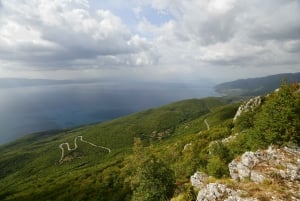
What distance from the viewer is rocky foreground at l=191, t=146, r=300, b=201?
2967cm

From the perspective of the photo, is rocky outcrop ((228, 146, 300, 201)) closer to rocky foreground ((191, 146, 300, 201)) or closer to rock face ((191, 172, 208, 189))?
rocky foreground ((191, 146, 300, 201))

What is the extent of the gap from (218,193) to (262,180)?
6.53 meters

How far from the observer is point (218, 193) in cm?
3209

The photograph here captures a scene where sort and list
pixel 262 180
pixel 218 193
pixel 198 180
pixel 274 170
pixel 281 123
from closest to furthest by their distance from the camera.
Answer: pixel 218 193 < pixel 262 180 < pixel 274 170 < pixel 281 123 < pixel 198 180

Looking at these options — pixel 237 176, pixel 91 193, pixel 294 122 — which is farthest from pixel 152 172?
pixel 91 193

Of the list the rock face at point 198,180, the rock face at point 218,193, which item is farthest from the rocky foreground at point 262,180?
the rock face at point 198,180

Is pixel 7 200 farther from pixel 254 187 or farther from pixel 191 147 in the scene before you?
pixel 254 187

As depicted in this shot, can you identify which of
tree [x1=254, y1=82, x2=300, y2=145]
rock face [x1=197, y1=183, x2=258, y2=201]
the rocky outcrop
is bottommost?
rock face [x1=197, y1=183, x2=258, y2=201]

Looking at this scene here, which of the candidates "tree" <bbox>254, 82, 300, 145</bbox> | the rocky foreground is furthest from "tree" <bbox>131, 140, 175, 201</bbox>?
"tree" <bbox>254, 82, 300, 145</bbox>

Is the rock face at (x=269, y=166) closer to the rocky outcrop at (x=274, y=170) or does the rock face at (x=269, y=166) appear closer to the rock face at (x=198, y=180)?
the rocky outcrop at (x=274, y=170)

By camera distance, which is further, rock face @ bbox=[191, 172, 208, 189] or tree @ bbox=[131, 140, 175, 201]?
tree @ bbox=[131, 140, 175, 201]

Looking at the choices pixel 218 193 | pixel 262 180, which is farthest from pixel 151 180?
pixel 262 180

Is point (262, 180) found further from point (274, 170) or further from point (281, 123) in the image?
point (281, 123)

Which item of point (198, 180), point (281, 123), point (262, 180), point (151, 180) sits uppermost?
point (281, 123)
